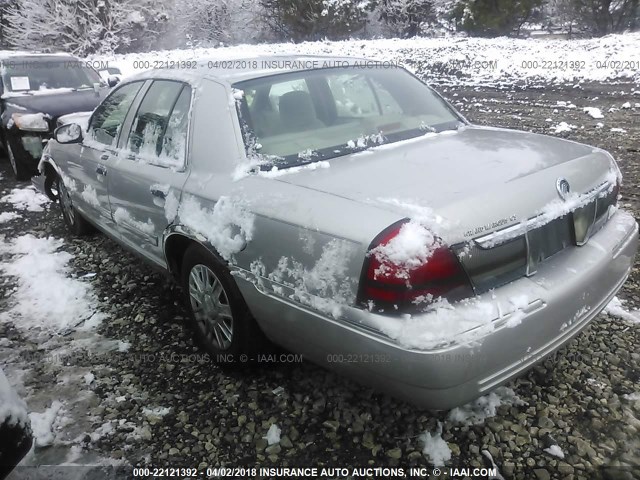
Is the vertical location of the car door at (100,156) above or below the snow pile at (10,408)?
above

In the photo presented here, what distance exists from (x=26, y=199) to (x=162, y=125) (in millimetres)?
4198

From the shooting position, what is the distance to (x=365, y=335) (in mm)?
2023

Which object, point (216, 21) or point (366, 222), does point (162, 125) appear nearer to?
point (366, 222)

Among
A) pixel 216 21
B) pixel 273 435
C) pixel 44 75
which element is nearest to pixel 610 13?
pixel 216 21

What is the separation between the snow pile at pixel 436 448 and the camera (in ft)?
7.61

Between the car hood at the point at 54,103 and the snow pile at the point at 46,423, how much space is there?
549 cm

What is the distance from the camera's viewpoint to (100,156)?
389 cm

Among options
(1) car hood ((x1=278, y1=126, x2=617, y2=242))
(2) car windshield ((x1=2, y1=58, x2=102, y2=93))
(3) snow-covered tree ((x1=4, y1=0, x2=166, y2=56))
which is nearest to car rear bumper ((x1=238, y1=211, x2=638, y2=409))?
(1) car hood ((x1=278, y1=126, x2=617, y2=242))

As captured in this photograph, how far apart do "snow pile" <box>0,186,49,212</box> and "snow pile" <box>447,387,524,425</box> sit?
5435 millimetres

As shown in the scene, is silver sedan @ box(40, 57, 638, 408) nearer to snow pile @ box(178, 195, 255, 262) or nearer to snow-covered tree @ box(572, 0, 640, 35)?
snow pile @ box(178, 195, 255, 262)

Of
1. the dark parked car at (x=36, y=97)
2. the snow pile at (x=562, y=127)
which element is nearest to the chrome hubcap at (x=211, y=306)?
the dark parked car at (x=36, y=97)

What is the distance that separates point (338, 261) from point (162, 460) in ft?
4.22

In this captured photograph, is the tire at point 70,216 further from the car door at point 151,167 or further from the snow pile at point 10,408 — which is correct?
the snow pile at point 10,408

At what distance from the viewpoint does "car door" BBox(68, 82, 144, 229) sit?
12.4ft
